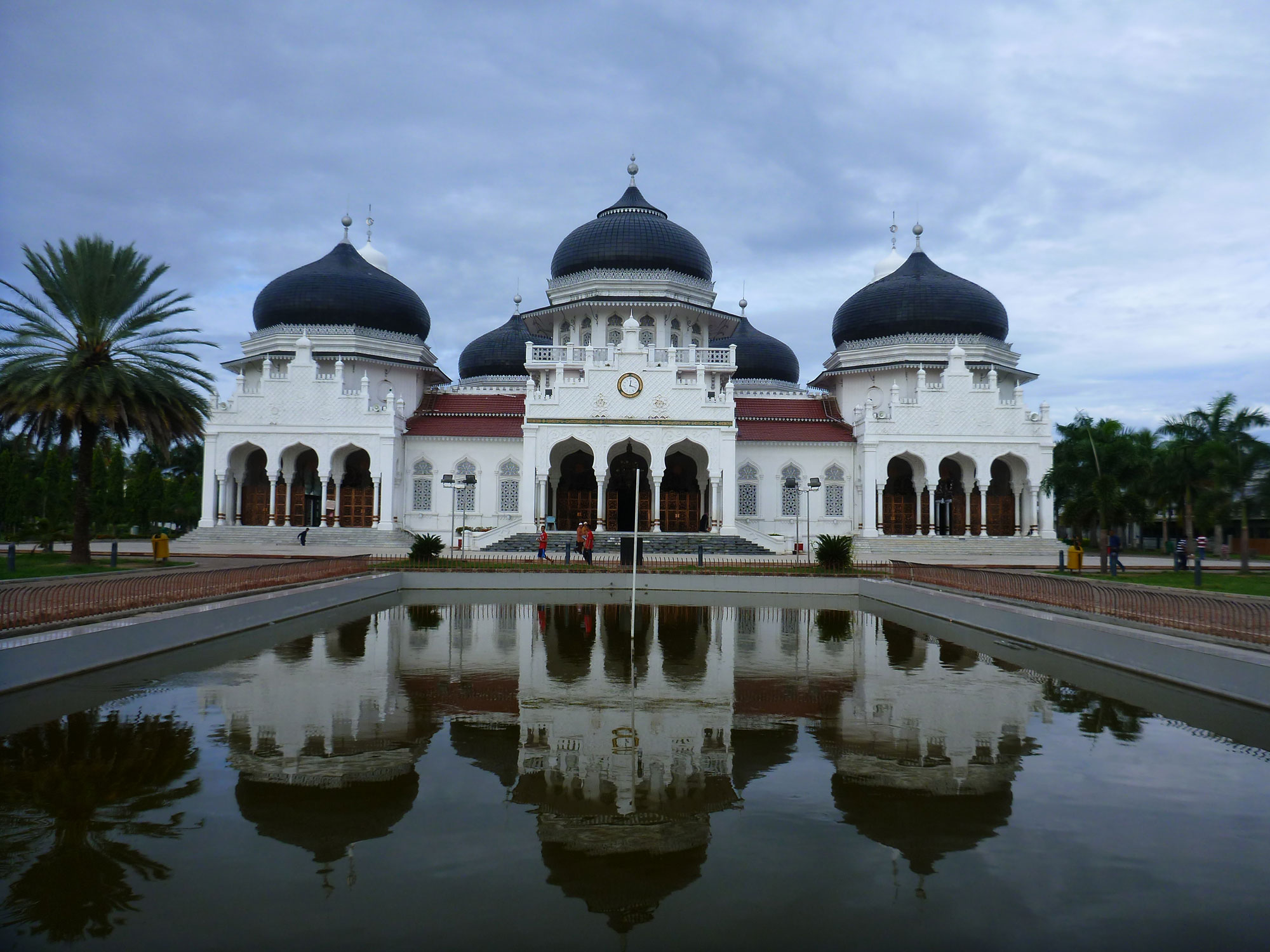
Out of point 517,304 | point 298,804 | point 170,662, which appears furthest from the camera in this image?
point 517,304

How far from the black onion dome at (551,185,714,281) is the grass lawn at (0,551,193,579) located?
22948mm

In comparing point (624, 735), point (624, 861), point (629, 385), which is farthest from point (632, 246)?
point (624, 861)

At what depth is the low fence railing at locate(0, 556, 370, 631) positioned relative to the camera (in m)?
9.41

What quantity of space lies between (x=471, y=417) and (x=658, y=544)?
12.5m

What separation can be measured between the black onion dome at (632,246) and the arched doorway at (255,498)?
16.7 meters

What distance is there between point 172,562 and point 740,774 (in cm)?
2287

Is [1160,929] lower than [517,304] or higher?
lower

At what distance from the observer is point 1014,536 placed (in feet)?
116

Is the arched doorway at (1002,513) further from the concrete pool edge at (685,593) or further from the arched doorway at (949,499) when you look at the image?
the concrete pool edge at (685,593)

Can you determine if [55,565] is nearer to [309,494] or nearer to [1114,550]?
[309,494]

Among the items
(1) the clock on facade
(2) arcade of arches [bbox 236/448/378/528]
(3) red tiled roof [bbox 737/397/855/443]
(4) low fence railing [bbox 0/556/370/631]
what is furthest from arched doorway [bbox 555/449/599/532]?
(4) low fence railing [bbox 0/556/370/631]

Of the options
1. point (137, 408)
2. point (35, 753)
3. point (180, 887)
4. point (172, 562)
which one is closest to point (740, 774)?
point (180, 887)

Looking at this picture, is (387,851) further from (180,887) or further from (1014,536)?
(1014,536)

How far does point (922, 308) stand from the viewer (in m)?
40.5
